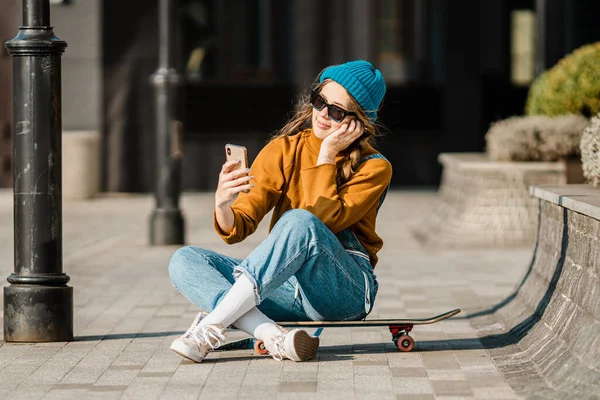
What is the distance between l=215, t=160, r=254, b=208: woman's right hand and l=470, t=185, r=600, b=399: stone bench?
1374 millimetres

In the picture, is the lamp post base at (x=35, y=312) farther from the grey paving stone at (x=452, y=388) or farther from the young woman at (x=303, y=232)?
the grey paving stone at (x=452, y=388)

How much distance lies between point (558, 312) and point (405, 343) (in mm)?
723

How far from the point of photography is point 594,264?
568 cm

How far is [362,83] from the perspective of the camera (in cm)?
604

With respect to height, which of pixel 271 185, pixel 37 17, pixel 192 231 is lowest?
pixel 192 231

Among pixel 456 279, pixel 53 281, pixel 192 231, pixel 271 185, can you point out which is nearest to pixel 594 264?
pixel 271 185

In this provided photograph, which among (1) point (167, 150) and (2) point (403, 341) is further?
(1) point (167, 150)

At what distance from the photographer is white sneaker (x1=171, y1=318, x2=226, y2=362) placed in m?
5.88

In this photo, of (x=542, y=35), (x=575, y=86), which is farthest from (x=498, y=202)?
(x=542, y=35)

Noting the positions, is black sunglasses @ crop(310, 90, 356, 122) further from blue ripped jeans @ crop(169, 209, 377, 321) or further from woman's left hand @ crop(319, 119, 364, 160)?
blue ripped jeans @ crop(169, 209, 377, 321)

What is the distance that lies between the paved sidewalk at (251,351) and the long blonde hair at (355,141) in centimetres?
87

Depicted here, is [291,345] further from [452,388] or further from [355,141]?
[355,141]

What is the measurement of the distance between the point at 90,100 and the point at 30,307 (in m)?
12.3

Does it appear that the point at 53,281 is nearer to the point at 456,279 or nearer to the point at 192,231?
the point at 456,279
